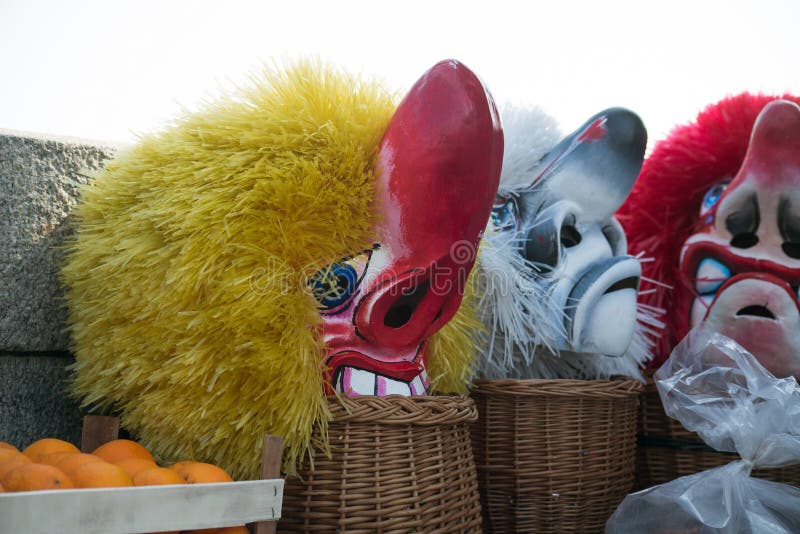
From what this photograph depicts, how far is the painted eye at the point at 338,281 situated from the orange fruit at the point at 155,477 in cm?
30

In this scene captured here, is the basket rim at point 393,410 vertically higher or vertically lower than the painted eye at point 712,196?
lower

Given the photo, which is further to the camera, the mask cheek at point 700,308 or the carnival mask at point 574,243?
the mask cheek at point 700,308

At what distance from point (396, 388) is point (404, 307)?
0.11m

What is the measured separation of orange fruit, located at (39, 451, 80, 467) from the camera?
75 centimetres

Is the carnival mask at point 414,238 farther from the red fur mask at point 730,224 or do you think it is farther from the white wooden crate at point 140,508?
the red fur mask at point 730,224

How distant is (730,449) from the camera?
Result: 114 centimetres

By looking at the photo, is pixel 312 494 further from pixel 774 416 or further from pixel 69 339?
pixel 774 416

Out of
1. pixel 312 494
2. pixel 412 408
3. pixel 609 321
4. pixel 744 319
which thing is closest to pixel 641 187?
pixel 744 319

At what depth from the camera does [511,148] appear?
1344 millimetres

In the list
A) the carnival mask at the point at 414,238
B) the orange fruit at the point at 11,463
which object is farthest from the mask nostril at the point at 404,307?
the orange fruit at the point at 11,463

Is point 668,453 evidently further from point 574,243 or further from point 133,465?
point 133,465

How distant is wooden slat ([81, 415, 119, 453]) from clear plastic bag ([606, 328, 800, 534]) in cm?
75

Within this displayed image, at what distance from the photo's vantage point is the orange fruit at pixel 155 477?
741 mm

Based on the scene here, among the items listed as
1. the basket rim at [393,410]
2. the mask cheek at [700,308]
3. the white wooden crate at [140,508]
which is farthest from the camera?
the mask cheek at [700,308]
